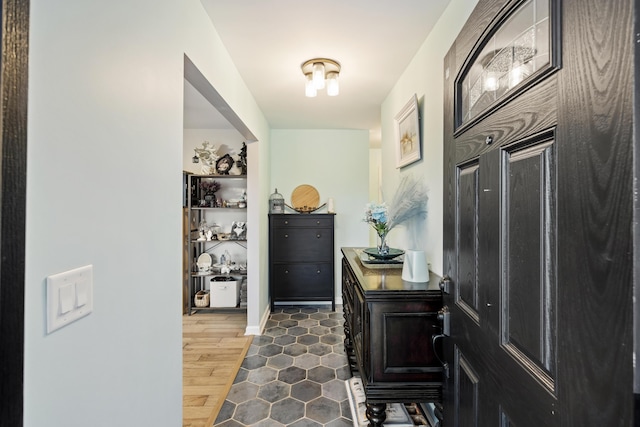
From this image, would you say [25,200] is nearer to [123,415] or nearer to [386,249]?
[123,415]

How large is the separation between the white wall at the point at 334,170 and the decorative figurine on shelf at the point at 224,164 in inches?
22.8

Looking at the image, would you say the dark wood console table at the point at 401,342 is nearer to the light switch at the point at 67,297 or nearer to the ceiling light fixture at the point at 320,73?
the light switch at the point at 67,297

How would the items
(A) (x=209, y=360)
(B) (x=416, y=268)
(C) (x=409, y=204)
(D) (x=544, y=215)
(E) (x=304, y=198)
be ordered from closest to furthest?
1. (D) (x=544, y=215)
2. (B) (x=416, y=268)
3. (C) (x=409, y=204)
4. (A) (x=209, y=360)
5. (E) (x=304, y=198)

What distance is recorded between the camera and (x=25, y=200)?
57 cm

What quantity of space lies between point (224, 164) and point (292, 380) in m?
2.74

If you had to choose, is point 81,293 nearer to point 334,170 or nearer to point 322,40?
point 322,40

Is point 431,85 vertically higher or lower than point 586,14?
higher

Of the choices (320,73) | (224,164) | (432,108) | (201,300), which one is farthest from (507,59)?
(201,300)

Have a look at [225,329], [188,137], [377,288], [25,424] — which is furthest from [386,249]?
[188,137]

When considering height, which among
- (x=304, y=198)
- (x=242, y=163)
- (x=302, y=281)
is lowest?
(x=302, y=281)

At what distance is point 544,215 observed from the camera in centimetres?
65

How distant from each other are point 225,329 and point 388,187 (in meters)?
2.40

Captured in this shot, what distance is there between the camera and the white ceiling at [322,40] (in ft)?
5.35

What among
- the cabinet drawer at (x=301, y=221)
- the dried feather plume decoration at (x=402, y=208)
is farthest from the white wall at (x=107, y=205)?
the cabinet drawer at (x=301, y=221)
